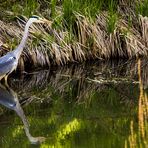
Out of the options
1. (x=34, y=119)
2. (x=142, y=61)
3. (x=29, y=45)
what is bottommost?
(x=142, y=61)

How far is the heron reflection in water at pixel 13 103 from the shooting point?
723cm

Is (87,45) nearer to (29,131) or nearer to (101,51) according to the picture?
(101,51)

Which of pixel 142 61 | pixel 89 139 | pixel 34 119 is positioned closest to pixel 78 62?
pixel 142 61

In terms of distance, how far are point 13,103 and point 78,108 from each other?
39.8 inches

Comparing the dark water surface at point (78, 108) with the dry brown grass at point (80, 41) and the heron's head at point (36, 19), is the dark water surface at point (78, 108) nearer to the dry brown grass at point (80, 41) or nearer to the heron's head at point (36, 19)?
the dry brown grass at point (80, 41)

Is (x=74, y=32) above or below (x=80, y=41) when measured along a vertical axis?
above

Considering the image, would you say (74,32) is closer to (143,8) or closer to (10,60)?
(143,8)

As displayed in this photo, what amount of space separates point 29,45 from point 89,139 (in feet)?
14.2

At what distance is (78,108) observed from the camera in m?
8.62

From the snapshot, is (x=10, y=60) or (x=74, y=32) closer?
(x=10, y=60)

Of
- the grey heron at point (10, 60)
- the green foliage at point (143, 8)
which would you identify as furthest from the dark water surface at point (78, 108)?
the green foliage at point (143, 8)

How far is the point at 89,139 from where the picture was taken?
23.2 ft

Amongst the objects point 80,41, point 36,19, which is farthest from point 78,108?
point 80,41

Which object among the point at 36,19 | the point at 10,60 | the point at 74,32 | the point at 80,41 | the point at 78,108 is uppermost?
the point at 36,19
